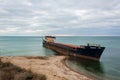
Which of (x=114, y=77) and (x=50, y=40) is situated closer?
(x=114, y=77)

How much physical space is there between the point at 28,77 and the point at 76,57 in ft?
72.7

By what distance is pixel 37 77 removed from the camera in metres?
13.0

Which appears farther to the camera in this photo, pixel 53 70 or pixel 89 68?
pixel 89 68

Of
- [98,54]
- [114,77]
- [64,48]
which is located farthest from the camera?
[64,48]

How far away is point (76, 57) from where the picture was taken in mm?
34375

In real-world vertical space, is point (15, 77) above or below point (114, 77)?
above

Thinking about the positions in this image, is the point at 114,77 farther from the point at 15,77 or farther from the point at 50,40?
the point at 50,40

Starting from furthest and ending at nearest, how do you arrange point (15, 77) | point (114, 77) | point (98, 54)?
point (98, 54), point (114, 77), point (15, 77)

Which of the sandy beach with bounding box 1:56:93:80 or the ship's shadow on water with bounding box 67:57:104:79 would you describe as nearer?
the sandy beach with bounding box 1:56:93:80

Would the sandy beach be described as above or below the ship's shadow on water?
above

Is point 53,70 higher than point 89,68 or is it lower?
higher

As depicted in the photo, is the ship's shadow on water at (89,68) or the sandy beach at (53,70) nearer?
the sandy beach at (53,70)

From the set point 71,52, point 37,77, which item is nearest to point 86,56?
point 71,52

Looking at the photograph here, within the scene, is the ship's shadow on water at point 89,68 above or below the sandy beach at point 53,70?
below
